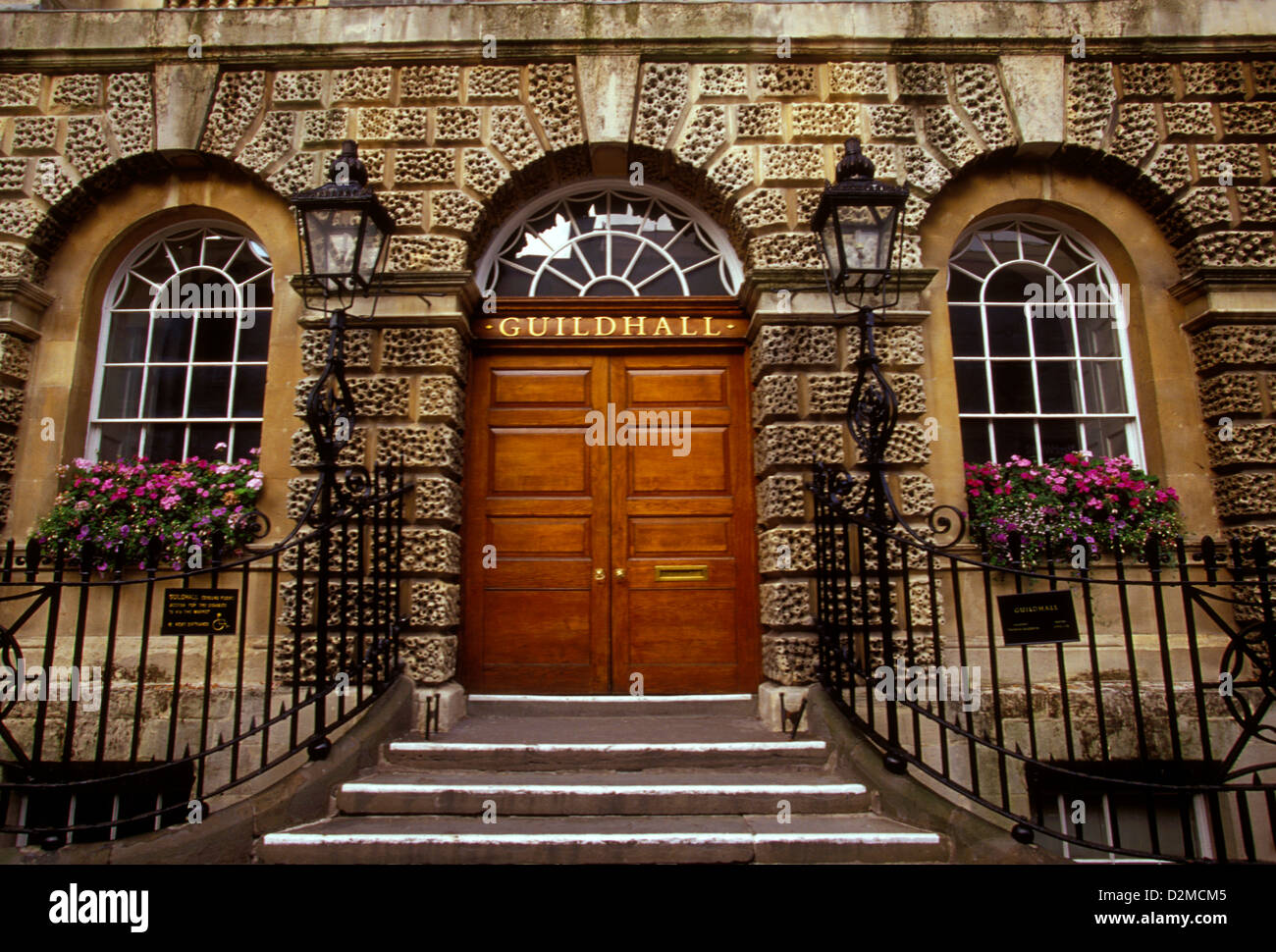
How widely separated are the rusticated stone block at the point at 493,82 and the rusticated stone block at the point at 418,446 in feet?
8.82

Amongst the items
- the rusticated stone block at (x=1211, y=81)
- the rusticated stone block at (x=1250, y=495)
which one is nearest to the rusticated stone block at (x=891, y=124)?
the rusticated stone block at (x=1211, y=81)

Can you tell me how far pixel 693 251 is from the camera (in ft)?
20.7

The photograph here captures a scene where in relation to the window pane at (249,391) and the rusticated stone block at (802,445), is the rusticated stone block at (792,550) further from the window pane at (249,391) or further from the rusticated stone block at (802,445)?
the window pane at (249,391)

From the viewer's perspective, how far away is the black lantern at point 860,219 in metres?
4.56

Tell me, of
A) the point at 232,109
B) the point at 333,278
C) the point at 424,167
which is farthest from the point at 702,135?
the point at 232,109

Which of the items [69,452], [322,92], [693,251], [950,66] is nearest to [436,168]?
[322,92]

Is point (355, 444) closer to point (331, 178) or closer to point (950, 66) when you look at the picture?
point (331, 178)

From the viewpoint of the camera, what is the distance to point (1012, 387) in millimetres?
6102

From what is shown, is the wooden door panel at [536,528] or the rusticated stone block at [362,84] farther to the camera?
the rusticated stone block at [362,84]

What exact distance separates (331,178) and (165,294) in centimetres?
246

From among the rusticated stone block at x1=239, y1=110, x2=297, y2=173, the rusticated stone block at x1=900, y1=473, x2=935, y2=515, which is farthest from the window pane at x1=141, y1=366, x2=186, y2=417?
the rusticated stone block at x1=900, y1=473, x2=935, y2=515

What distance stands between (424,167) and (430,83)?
0.72m

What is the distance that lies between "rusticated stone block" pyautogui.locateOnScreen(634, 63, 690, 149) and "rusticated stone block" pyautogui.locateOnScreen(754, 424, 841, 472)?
244cm

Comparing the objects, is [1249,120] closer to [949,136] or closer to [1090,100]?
[1090,100]
